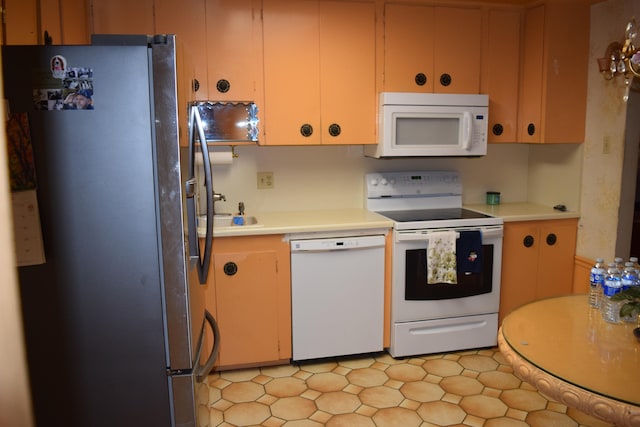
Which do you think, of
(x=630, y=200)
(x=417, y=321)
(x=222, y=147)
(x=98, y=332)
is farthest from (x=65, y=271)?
(x=630, y=200)

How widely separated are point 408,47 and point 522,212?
137cm

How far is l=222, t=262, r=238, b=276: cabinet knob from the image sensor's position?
2.87 metres

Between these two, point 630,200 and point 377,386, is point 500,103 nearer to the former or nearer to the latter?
point 630,200

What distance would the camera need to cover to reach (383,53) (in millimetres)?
3148

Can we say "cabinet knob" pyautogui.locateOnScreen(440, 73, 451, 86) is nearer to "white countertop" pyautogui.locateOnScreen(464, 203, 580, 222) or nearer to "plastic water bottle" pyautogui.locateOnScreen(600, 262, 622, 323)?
"white countertop" pyautogui.locateOnScreen(464, 203, 580, 222)

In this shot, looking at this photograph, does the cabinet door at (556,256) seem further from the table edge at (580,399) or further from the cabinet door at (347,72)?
the table edge at (580,399)

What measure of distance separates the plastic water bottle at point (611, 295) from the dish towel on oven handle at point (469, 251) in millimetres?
1212

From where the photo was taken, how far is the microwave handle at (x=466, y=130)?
316 cm

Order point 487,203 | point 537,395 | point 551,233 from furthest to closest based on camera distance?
point 487,203 → point 551,233 → point 537,395

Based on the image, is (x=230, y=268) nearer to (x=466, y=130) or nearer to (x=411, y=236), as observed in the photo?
(x=411, y=236)

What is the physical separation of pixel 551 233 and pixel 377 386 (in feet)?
5.31

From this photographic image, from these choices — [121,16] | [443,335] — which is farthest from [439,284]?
[121,16]

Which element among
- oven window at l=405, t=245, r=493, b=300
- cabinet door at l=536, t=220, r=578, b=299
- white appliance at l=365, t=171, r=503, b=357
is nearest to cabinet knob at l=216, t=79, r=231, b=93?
white appliance at l=365, t=171, r=503, b=357

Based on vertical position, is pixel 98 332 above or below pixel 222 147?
below
